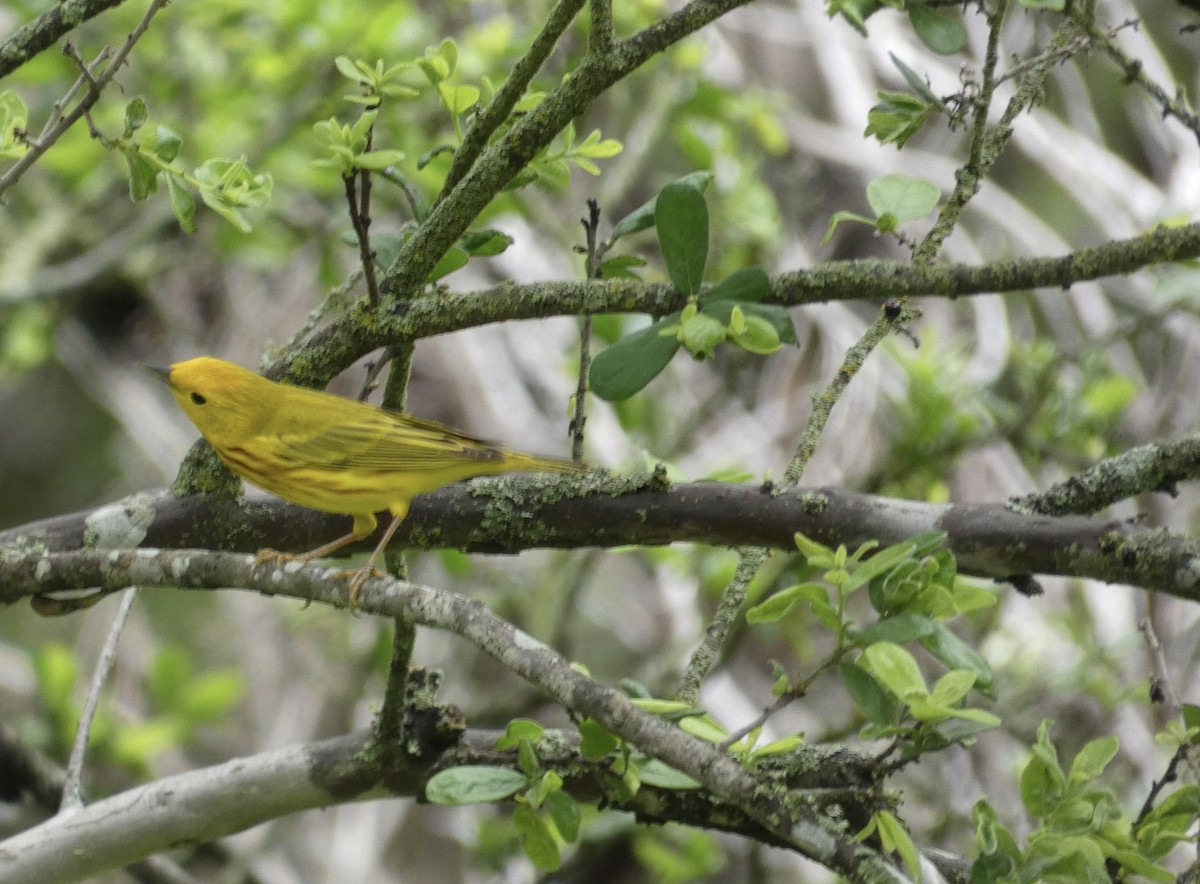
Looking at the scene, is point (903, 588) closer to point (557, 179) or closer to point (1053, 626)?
point (557, 179)

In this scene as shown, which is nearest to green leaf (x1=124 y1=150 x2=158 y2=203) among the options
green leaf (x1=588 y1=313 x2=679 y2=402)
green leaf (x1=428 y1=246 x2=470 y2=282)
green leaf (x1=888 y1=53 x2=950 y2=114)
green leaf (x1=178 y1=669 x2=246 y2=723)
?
green leaf (x1=428 y1=246 x2=470 y2=282)

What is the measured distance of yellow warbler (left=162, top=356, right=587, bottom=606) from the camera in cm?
202

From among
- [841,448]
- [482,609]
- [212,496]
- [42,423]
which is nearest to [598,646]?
[841,448]

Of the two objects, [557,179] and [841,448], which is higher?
[841,448]

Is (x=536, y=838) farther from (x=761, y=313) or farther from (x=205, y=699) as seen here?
(x=205, y=699)

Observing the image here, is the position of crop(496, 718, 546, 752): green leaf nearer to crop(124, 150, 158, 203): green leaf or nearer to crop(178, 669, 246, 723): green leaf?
crop(124, 150, 158, 203): green leaf

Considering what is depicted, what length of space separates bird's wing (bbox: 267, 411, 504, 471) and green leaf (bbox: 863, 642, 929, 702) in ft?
3.50

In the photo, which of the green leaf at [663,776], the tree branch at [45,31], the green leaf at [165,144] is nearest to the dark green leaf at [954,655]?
the green leaf at [663,776]

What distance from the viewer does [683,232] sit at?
1678 millimetres

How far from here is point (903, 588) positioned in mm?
1320

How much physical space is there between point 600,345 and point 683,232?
1990mm

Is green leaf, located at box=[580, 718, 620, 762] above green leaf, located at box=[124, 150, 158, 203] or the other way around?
the other way around

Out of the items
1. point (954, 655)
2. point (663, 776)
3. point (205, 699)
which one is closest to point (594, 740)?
point (663, 776)

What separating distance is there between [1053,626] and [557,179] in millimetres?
2931
